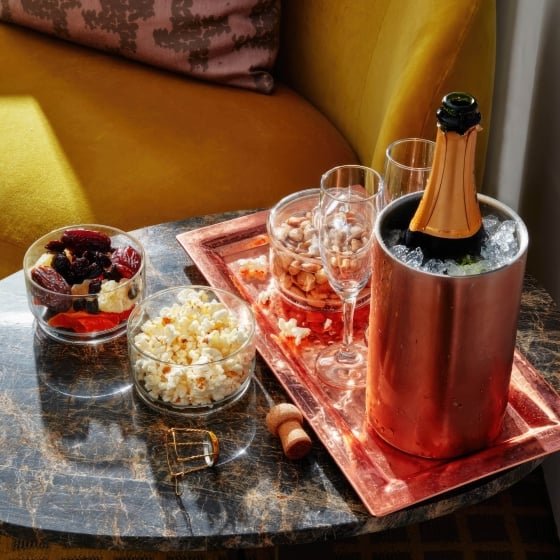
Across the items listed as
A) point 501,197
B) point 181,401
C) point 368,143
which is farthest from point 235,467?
point 501,197

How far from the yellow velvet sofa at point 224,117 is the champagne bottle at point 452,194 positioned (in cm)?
56

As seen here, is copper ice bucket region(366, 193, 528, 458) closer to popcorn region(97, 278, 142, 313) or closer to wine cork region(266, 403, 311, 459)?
wine cork region(266, 403, 311, 459)

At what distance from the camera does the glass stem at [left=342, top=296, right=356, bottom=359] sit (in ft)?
3.30

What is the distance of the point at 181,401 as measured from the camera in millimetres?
979

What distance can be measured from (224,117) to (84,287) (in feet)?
2.19

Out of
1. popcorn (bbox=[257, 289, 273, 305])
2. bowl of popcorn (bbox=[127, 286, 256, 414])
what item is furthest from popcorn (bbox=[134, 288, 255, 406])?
popcorn (bbox=[257, 289, 273, 305])

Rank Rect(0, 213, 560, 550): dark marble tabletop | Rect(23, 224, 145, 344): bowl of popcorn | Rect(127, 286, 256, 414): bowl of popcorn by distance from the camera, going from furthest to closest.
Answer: Rect(23, 224, 145, 344): bowl of popcorn < Rect(127, 286, 256, 414): bowl of popcorn < Rect(0, 213, 560, 550): dark marble tabletop

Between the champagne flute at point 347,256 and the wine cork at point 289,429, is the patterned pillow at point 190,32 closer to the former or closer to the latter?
the champagne flute at point 347,256

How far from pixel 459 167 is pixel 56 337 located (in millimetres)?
569

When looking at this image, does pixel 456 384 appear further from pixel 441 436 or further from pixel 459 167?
pixel 459 167

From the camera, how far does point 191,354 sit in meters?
0.99

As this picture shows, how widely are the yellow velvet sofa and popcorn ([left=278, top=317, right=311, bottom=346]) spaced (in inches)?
16.6

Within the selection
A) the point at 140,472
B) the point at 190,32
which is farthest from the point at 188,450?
the point at 190,32

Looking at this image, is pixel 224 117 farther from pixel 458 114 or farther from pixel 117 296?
pixel 458 114
